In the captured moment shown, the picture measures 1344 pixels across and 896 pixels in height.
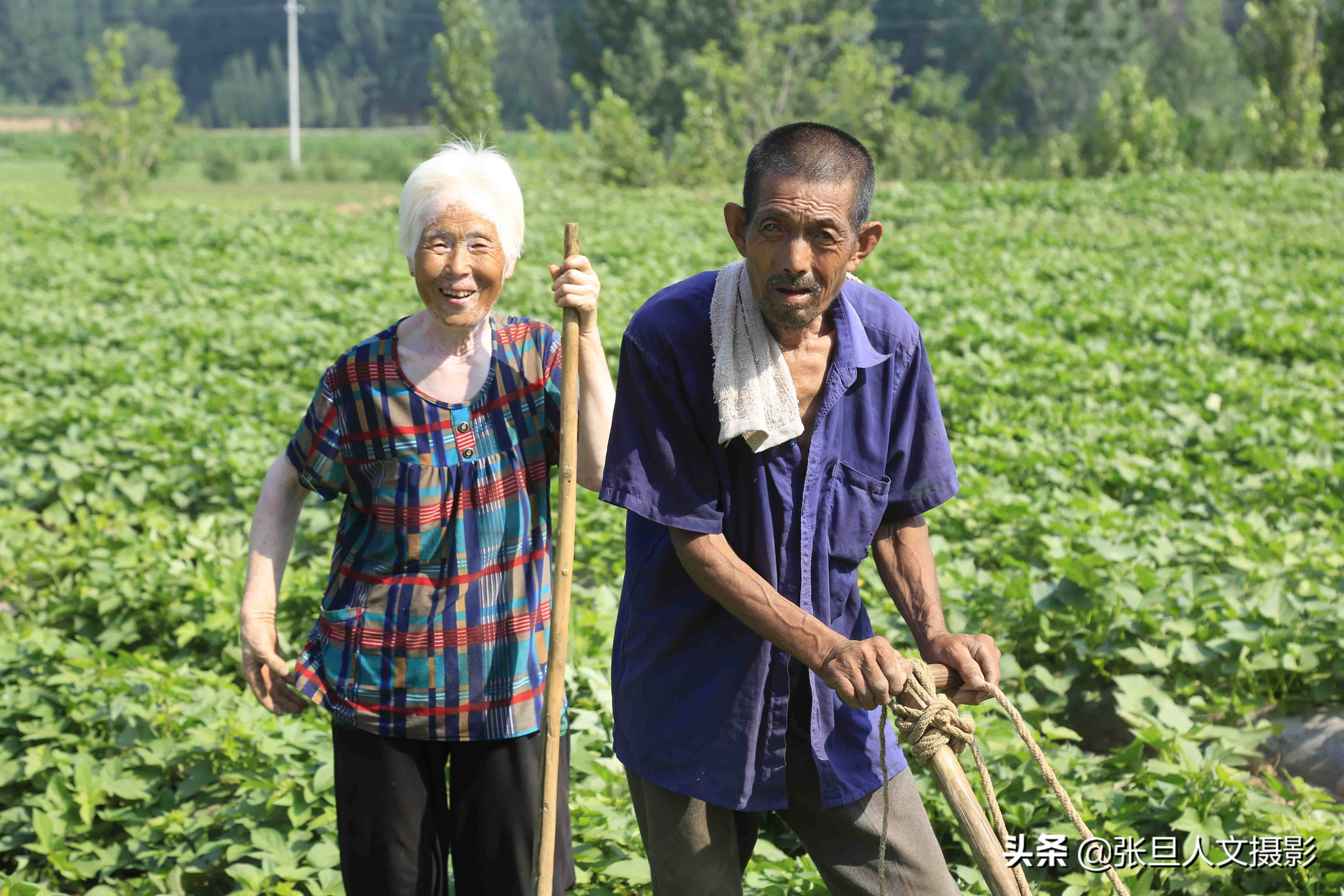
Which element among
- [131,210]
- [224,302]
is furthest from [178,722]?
[131,210]

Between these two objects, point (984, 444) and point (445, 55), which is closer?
point (984, 444)

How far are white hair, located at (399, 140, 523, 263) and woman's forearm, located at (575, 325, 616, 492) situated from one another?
0.86ft

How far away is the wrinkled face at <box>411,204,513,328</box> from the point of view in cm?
245

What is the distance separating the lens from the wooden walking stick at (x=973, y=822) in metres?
1.81

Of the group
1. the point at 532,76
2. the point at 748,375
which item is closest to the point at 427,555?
the point at 748,375

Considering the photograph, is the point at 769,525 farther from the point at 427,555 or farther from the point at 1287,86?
the point at 1287,86

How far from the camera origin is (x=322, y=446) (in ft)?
8.16

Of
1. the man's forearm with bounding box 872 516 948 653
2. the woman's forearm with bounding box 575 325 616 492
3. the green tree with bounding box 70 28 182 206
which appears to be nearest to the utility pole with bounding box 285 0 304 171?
the green tree with bounding box 70 28 182 206

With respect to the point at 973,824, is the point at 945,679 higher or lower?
higher

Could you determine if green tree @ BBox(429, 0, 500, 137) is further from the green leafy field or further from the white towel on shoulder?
the white towel on shoulder

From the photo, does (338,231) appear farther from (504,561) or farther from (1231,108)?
(1231,108)

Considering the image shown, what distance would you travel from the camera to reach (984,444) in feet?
21.4

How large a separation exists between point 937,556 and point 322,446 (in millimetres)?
3049

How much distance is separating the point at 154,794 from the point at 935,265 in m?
9.88
